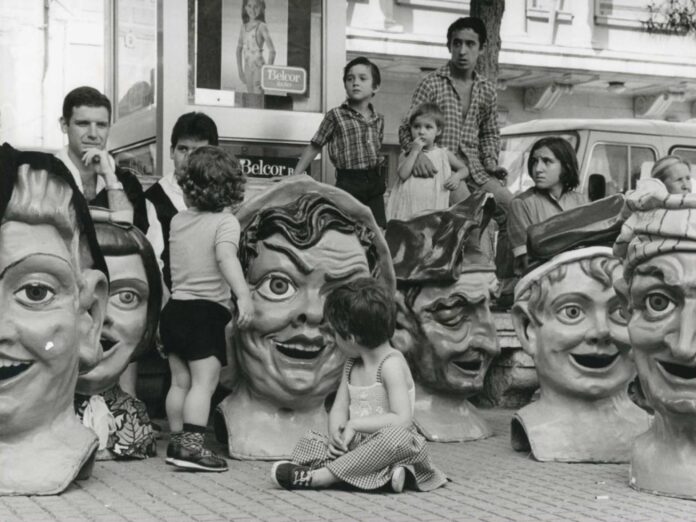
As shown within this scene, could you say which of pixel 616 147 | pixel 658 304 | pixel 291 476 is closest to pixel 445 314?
pixel 658 304

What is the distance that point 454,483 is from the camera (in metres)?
6.05

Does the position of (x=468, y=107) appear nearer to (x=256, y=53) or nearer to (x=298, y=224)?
(x=256, y=53)

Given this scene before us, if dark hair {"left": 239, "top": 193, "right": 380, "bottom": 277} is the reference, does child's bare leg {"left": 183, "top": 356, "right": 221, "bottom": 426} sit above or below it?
below

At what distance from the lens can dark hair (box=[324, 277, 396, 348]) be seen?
19.1ft

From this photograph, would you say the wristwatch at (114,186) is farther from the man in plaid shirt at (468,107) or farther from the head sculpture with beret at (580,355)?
the man in plaid shirt at (468,107)

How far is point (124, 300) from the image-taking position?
6.47 m

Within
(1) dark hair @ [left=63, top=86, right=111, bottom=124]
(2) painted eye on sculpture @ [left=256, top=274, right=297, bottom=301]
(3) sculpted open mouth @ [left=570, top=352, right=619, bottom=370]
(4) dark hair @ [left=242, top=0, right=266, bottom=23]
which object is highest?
(4) dark hair @ [left=242, top=0, right=266, bottom=23]

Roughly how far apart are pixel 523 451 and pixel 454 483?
1082mm

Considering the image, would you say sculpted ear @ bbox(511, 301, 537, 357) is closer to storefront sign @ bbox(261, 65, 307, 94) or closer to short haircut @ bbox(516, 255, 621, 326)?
short haircut @ bbox(516, 255, 621, 326)

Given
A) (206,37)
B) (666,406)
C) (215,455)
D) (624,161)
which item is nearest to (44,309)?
(215,455)

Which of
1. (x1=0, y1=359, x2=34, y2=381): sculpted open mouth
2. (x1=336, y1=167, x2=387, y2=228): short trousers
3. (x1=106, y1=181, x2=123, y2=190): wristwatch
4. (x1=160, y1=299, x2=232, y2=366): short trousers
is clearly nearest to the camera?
(x1=0, y1=359, x2=34, y2=381): sculpted open mouth

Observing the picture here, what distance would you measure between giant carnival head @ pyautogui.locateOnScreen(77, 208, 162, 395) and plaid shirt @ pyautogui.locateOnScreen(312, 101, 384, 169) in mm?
2254

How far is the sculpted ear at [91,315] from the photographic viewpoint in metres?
5.73

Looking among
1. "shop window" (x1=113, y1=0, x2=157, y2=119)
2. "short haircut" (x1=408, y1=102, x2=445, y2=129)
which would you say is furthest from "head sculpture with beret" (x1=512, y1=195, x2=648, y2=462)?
"shop window" (x1=113, y1=0, x2=157, y2=119)
